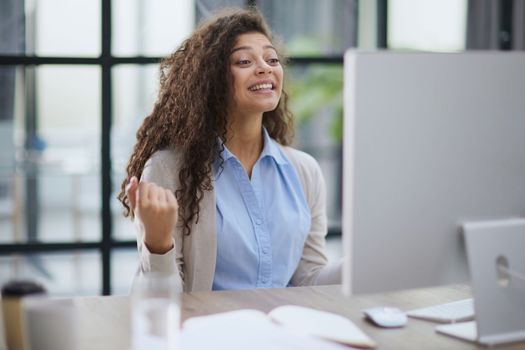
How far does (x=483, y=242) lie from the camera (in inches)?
55.7

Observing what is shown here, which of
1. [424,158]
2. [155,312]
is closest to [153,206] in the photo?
[155,312]

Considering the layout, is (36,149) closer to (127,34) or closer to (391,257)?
(127,34)

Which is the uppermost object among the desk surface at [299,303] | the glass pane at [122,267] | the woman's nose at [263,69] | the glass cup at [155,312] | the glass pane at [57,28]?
the glass pane at [57,28]

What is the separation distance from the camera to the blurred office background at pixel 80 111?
3518mm

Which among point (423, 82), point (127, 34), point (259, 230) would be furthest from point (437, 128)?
point (127, 34)

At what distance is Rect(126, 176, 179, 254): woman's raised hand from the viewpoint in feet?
5.66

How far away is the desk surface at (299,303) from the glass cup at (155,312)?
0.23 meters

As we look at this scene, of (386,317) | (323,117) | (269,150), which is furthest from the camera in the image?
(323,117)

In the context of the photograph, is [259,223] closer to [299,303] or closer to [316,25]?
[299,303]

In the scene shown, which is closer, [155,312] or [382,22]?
[155,312]

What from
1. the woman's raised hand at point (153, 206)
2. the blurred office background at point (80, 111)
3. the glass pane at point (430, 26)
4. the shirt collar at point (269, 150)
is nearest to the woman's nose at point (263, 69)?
the shirt collar at point (269, 150)

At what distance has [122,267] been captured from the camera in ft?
12.1

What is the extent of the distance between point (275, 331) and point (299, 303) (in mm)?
291

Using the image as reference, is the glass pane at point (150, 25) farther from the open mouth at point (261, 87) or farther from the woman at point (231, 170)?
the open mouth at point (261, 87)
